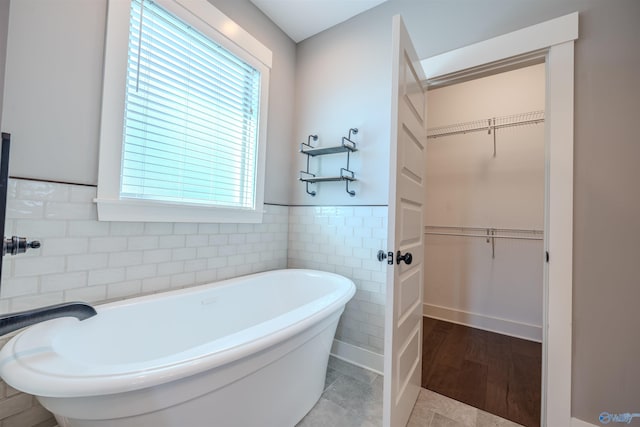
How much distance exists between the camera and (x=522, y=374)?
6.07ft

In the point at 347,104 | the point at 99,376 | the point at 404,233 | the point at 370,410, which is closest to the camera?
the point at 99,376

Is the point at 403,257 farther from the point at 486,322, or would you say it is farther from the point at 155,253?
the point at 486,322

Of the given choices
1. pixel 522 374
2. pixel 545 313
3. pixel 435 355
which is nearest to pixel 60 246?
pixel 545 313

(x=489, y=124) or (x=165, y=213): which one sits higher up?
(x=489, y=124)

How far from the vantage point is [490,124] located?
8.56ft

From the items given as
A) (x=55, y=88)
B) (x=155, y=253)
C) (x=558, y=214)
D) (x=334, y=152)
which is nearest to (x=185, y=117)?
(x=55, y=88)

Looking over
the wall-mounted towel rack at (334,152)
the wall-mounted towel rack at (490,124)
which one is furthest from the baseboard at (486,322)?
the wall-mounted towel rack at (334,152)

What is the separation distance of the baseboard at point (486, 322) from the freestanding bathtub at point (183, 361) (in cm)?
173

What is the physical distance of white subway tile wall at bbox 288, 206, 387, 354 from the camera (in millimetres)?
1886

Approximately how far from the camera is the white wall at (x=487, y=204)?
2.42 meters

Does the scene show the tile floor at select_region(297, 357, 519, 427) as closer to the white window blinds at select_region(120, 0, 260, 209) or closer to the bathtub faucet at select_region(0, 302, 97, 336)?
the bathtub faucet at select_region(0, 302, 97, 336)

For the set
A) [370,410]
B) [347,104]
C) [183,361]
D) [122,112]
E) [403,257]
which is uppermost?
[347,104]

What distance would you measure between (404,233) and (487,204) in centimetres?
188

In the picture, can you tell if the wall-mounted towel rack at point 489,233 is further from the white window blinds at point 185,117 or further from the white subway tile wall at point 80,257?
the white subway tile wall at point 80,257
